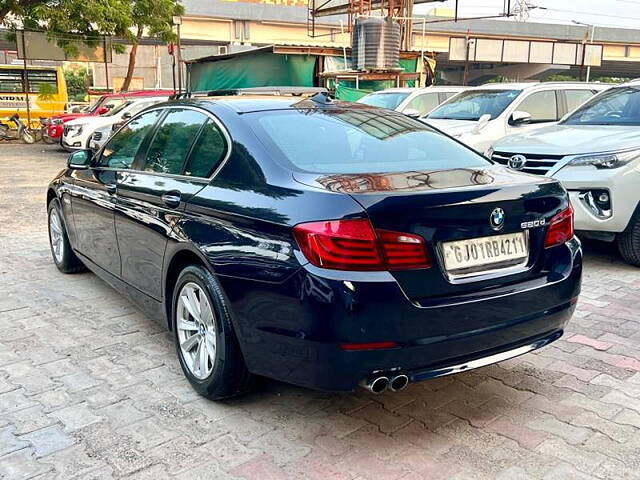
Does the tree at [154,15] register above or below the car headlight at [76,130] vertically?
above

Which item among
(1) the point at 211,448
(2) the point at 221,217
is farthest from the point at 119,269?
(1) the point at 211,448

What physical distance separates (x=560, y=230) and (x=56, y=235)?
4.39 m

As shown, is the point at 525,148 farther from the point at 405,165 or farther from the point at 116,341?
the point at 116,341

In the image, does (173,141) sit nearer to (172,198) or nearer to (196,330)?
(172,198)

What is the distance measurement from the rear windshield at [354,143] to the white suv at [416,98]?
25.5 ft

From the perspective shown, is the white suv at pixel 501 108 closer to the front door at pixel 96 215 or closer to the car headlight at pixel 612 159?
the car headlight at pixel 612 159

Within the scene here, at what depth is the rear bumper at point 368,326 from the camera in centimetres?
255

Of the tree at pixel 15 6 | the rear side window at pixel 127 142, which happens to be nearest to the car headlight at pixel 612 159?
the rear side window at pixel 127 142

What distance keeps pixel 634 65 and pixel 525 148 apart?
51.5 metres

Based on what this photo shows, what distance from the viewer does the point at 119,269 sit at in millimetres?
4254

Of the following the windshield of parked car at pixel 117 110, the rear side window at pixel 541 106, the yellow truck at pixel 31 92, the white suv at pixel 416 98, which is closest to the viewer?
the rear side window at pixel 541 106

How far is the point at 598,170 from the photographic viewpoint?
5641 millimetres

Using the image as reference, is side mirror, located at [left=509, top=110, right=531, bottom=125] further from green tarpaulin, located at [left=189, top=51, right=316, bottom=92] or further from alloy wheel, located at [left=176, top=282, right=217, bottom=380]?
green tarpaulin, located at [left=189, top=51, right=316, bottom=92]

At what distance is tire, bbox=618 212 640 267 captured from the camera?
5707 millimetres
